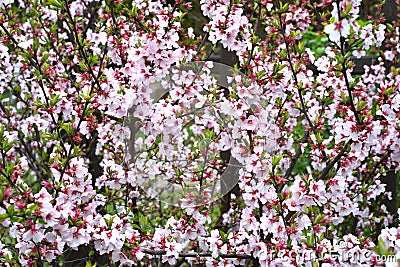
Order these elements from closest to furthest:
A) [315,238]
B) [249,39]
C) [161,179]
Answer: [315,238], [249,39], [161,179]

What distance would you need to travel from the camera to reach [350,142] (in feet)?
6.72

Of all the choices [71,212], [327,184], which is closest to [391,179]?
[327,184]

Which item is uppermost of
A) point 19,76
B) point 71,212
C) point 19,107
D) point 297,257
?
point 19,76

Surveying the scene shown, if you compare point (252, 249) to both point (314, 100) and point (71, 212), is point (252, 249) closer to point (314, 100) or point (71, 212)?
point (71, 212)

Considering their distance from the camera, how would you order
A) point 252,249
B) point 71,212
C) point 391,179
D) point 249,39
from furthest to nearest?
point 391,179 → point 249,39 → point 252,249 → point 71,212

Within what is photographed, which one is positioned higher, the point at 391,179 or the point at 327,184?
the point at 391,179

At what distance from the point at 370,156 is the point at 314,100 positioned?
50cm

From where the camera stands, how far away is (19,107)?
3.25 metres

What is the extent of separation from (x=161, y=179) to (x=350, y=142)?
949 millimetres

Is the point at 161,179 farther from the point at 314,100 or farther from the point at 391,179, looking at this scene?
the point at 391,179

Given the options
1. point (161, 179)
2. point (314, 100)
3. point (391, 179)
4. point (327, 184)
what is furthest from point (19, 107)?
point (391, 179)

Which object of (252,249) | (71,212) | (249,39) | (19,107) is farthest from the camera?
(19,107)

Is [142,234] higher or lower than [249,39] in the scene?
lower

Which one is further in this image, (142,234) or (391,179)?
(391,179)
